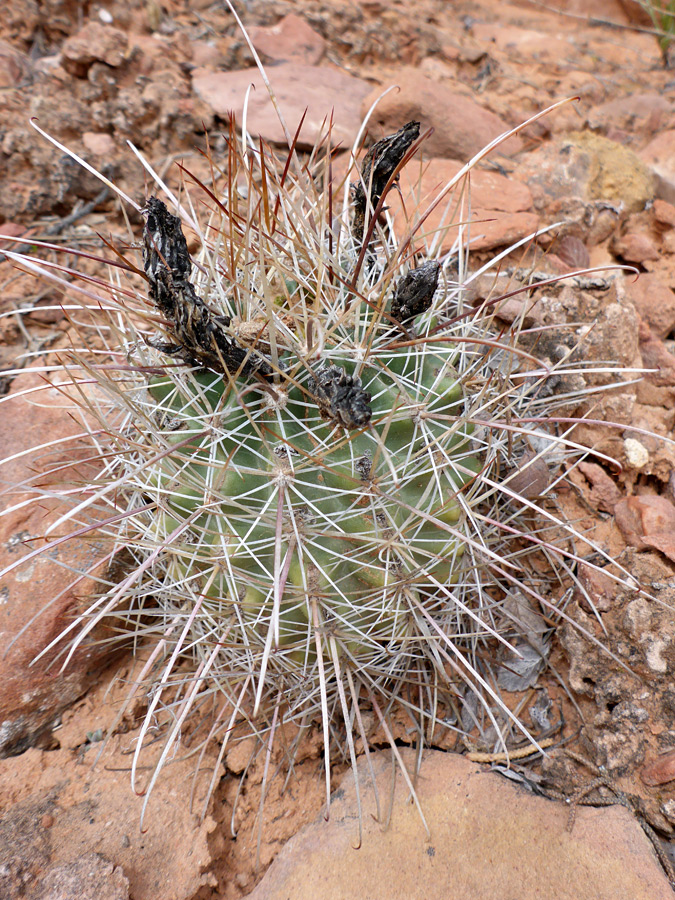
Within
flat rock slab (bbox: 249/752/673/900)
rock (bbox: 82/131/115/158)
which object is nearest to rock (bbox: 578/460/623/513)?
flat rock slab (bbox: 249/752/673/900)

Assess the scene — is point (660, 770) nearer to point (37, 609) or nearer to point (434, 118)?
point (37, 609)

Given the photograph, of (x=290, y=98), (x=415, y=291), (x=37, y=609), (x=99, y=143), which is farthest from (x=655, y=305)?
(x=99, y=143)

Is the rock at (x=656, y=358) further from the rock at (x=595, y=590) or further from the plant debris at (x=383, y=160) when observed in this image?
the plant debris at (x=383, y=160)

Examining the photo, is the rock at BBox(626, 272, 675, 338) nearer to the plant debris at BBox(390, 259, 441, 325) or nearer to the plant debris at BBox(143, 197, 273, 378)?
the plant debris at BBox(390, 259, 441, 325)

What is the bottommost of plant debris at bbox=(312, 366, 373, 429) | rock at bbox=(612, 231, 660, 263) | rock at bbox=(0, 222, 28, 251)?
rock at bbox=(0, 222, 28, 251)

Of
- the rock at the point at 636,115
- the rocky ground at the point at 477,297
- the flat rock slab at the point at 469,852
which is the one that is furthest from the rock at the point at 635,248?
the flat rock slab at the point at 469,852
